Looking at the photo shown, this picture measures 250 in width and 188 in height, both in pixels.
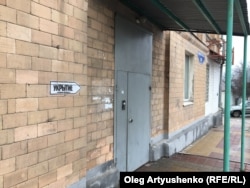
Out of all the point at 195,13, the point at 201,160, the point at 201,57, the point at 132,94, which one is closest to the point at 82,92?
the point at 132,94

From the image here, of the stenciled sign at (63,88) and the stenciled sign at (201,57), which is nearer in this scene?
the stenciled sign at (63,88)

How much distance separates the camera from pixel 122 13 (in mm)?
5418

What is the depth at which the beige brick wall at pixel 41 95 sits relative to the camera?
279cm

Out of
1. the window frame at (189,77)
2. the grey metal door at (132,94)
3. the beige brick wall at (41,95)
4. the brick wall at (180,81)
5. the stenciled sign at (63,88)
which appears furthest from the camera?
the window frame at (189,77)

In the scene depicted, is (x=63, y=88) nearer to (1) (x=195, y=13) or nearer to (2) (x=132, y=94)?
(2) (x=132, y=94)

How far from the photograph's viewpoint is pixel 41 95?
3.19 m

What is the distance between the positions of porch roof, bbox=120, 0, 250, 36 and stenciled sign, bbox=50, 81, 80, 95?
2173mm

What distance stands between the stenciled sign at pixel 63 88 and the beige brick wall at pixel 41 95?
0.16 feet

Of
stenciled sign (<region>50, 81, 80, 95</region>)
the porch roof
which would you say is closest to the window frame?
the porch roof

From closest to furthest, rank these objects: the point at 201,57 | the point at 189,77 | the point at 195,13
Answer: the point at 195,13
the point at 189,77
the point at 201,57

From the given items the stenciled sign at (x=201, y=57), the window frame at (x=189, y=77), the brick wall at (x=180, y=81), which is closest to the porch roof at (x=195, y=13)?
the brick wall at (x=180, y=81)

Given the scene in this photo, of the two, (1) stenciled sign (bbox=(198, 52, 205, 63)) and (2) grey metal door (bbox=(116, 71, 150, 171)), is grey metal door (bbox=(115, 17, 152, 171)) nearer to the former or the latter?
(2) grey metal door (bbox=(116, 71, 150, 171))

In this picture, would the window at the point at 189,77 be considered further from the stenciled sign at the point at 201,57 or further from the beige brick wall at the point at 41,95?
the beige brick wall at the point at 41,95

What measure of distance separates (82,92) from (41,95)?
0.79m
